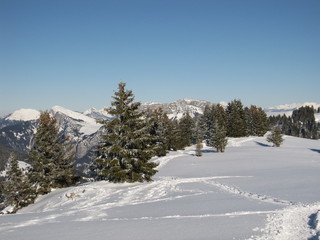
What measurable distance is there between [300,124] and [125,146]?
165 m

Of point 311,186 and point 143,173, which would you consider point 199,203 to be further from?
point 143,173

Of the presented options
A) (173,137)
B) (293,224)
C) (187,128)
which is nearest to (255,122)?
(187,128)

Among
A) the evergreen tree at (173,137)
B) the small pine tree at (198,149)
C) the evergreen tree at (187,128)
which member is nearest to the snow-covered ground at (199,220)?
the small pine tree at (198,149)

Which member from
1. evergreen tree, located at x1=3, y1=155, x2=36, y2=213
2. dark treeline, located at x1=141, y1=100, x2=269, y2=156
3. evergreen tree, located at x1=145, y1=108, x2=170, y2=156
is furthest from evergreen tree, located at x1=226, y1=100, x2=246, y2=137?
evergreen tree, located at x1=3, y1=155, x2=36, y2=213

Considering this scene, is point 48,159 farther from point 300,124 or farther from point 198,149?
point 300,124

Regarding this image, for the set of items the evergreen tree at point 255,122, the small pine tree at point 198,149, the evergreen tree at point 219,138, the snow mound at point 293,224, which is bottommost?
the snow mound at point 293,224

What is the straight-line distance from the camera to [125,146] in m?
25.6

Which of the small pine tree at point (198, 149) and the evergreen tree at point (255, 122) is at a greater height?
the evergreen tree at point (255, 122)

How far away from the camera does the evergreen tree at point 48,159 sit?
97.9 feet

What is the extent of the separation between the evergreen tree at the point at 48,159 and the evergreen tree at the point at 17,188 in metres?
1.10

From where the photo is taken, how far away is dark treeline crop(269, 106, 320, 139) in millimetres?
142375

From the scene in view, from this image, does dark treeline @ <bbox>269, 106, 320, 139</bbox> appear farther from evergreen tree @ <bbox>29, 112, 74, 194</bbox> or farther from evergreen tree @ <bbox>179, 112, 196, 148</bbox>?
evergreen tree @ <bbox>29, 112, 74, 194</bbox>

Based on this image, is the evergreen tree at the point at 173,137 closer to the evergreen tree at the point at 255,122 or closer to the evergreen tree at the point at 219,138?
the evergreen tree at the point at 219,138

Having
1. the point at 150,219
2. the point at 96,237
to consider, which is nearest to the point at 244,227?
the point at 150,219
